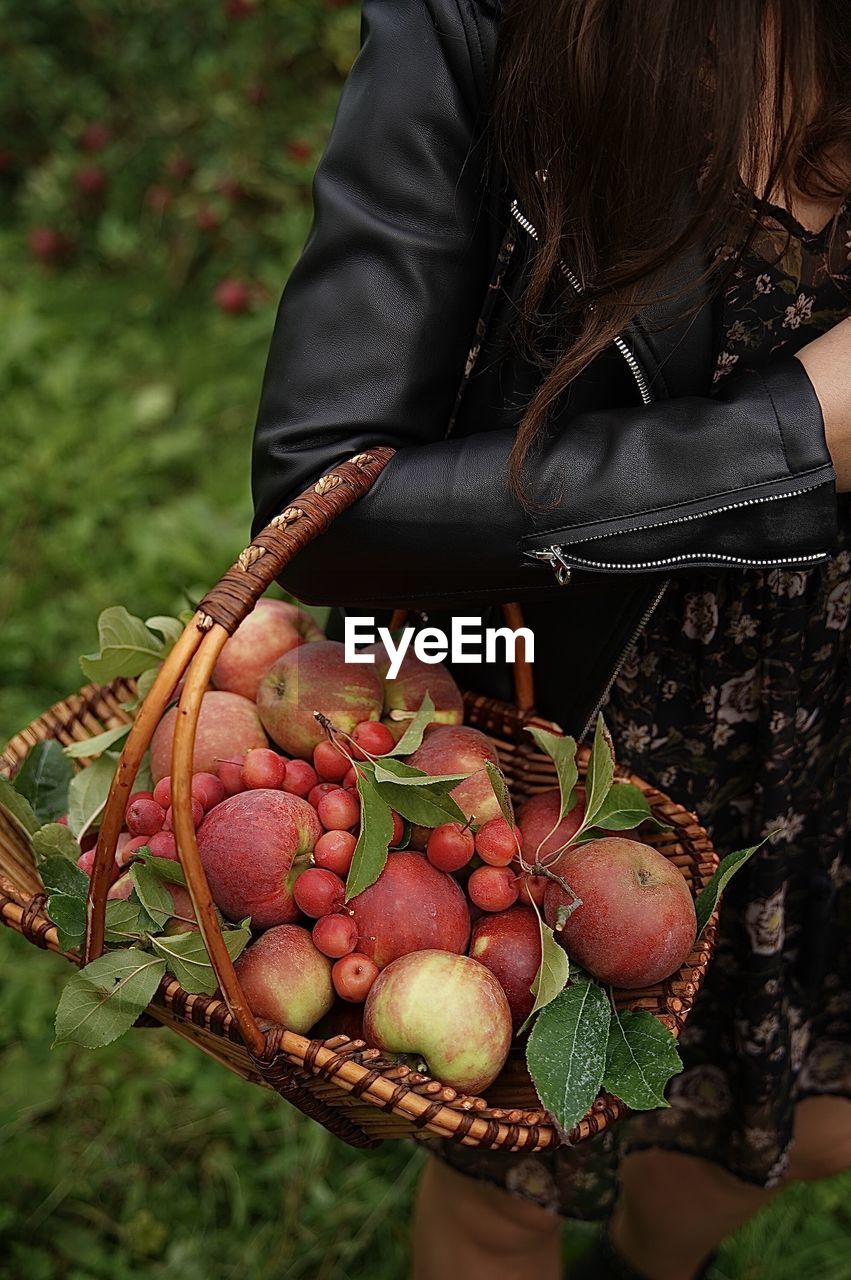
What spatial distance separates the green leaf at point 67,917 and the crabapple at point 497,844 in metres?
0.32

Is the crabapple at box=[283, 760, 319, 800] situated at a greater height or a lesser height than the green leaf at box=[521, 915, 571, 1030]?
greater

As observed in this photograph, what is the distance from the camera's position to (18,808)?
104 centimetres

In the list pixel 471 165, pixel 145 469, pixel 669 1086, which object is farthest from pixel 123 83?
pixel 669 1086

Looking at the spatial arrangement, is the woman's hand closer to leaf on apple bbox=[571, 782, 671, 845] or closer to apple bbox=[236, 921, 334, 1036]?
leaf on apple bbox=[571, 782, 671, 845]

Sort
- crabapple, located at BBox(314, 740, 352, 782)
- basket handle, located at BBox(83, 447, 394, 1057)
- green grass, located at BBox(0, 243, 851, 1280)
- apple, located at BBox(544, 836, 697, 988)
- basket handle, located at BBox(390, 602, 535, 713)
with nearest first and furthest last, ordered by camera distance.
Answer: basket handle, located at BBox(83, 447, 394, 1057) < apple, located at BBox(544, 836, 697, 988) < crabapple, located at BBox(314, 740, 352, 782) < basket handle, located at BBox(390, 602, 535, 713) < green grass, located at BBox(0, 243, 851, 1280)

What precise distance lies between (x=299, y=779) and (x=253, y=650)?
7.9 inches

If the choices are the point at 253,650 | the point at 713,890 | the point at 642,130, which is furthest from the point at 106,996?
the point at 642,130

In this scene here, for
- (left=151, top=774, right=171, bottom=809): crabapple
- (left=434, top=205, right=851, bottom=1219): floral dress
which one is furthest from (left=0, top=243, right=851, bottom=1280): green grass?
(left=151, top=774, right=171, bottom=809): crabapple

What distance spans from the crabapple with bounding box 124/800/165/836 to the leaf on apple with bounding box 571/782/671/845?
350 mm

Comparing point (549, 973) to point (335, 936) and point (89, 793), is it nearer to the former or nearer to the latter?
point (335, 936)

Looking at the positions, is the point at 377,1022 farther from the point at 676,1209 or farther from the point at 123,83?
the point at 123,83

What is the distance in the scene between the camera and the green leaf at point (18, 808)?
104 cm

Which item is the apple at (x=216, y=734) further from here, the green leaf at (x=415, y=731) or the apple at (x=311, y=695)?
the green leaf at (x=415, y=731)

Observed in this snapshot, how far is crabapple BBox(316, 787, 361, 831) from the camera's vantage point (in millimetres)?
983
